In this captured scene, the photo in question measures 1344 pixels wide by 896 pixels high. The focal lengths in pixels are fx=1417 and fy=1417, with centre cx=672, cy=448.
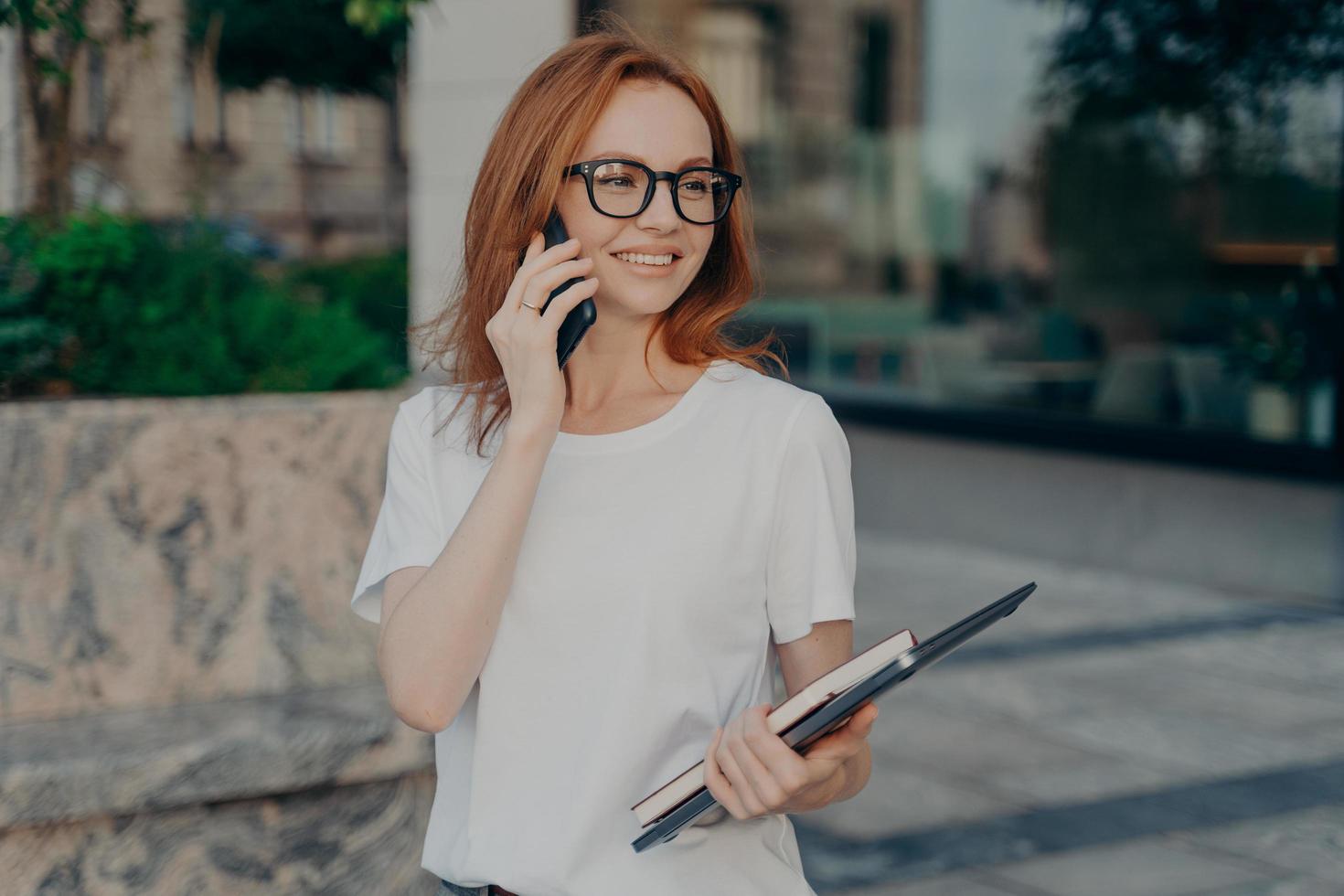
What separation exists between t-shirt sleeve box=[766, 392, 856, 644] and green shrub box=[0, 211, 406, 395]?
6.77 ft

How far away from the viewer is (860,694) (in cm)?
134

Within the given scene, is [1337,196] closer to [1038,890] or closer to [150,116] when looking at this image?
[1038,890]

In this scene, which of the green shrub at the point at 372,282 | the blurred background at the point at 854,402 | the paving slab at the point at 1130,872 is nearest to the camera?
the blurred background at the point at 854,402

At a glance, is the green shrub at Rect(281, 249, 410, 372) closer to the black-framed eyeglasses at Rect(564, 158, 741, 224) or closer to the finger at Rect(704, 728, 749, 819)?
the black-framed eyeglasses at Rect(564, 158, 741, 224)

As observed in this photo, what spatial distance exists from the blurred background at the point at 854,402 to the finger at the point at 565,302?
1.95 ft

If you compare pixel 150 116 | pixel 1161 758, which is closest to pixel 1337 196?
pixel 1161 758

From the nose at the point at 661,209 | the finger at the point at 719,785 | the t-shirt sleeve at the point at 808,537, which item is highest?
the nose at the point at 661,209

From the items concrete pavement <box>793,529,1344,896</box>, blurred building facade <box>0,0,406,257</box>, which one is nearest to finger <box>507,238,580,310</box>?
concrete pavement <box>793,529,1344,896</box>

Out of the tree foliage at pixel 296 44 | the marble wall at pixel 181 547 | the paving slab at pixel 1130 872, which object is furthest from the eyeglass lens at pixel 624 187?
the tree foliage at pixel 296 44

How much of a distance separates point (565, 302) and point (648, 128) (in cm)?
24

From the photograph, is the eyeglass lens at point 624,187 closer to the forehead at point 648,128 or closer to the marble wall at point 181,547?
the forehead at point 648,128

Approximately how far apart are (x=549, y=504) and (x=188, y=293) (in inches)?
87.0

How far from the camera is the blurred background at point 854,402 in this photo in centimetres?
302

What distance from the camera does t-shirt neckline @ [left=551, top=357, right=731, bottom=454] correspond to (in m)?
1.74
